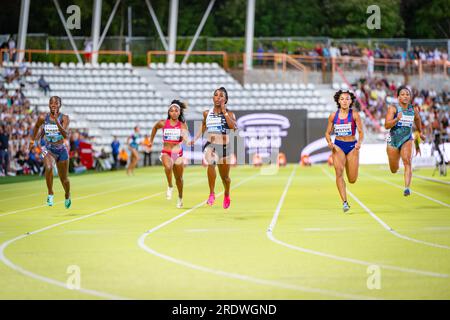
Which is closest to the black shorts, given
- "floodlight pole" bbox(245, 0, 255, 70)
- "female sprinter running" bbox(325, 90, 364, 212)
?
"female sprinter running" bbox(325, 90, 364, 212)

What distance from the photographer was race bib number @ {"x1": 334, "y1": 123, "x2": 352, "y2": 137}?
59.3 feet

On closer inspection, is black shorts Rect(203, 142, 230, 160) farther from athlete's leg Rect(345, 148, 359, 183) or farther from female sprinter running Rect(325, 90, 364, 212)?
athlete's leg Rect(345, 148, 359, 183)

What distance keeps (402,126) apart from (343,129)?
2.78 metres

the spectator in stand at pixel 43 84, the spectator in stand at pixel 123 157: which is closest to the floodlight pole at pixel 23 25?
the spectator in stand at pixel 43 84

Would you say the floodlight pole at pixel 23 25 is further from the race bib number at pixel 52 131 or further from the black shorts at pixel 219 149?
the black shorts at pixel 219 149

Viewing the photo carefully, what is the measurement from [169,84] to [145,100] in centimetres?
299

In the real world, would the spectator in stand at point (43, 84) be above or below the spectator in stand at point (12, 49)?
below

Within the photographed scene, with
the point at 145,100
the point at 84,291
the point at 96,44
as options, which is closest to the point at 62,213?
the point at 84,291

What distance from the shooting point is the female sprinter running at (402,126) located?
66.3ft

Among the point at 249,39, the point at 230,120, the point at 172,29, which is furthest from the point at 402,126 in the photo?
the point at 172,29

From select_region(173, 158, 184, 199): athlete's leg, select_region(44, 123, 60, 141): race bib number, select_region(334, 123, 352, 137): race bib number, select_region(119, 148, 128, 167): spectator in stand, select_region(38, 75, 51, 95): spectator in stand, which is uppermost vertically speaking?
select_region(38, 75, 51, 95): spectator in stand

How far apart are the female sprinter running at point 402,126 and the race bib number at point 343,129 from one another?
2252 mm

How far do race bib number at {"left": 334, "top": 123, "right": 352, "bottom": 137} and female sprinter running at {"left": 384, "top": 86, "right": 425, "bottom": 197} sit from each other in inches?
88.7
